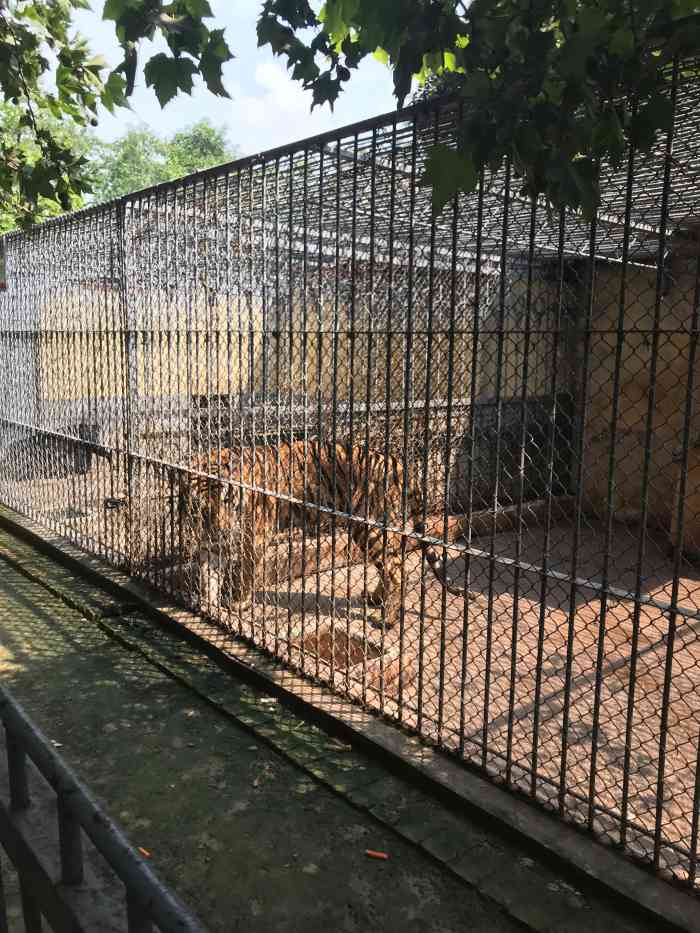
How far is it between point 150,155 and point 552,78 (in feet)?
141

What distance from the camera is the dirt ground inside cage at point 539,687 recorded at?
8.15ft

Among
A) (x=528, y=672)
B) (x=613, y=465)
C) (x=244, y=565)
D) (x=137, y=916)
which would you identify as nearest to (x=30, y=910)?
(x=137, y=916)

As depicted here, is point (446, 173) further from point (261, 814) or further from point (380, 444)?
point (380, 444)

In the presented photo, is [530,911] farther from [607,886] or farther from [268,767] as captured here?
[268,767]

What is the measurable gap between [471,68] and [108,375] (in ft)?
12.4

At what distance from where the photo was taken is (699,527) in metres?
7.09

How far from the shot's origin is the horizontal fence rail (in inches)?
35.2

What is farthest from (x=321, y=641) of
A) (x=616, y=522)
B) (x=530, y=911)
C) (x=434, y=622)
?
(x=616, y=522)

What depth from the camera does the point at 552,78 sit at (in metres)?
1.81

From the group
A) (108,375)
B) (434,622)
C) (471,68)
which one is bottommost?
(434,622)

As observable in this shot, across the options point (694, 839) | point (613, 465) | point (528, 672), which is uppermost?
point (613, 465)

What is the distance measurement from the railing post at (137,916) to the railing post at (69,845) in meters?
0.20

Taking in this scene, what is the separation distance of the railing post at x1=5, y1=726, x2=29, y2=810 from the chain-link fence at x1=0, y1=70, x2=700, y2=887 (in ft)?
5.21

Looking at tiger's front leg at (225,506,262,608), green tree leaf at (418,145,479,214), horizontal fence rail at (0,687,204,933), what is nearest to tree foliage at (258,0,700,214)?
green tree leaf at (418,145,479,214)
